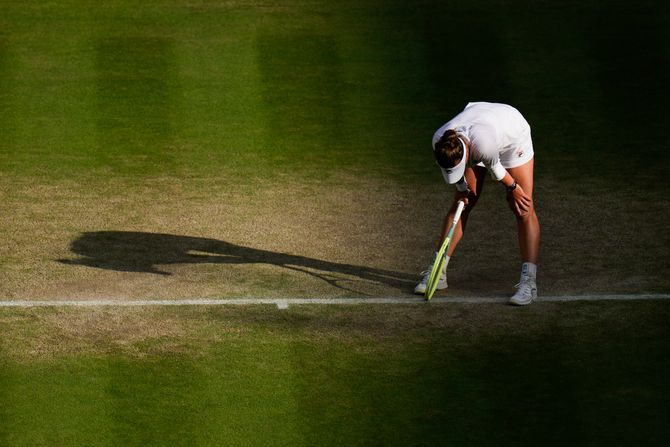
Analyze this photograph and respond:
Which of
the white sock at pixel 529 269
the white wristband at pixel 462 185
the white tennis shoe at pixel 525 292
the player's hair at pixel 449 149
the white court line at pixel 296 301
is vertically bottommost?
the white court line at pixel 296 301

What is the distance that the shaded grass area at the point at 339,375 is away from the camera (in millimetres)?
8062

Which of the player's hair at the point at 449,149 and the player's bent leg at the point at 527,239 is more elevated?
the player's hair at the point at 449,149

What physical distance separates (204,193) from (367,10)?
25.7ft

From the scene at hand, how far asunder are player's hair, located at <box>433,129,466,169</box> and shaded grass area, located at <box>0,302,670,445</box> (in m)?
1.20

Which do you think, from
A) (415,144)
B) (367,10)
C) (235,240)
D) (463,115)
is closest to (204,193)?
(235,240)

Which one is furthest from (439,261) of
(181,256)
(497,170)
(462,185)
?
(181,256)

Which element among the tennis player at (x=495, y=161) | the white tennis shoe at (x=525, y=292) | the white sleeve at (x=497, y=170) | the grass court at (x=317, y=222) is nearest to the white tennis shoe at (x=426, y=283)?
the tennis player at (x=495, y=161)

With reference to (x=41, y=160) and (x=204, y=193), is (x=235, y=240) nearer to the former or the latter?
(x=204, y=193)

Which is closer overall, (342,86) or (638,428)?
Result: (638,428)

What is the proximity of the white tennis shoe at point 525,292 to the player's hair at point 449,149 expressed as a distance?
1.22 meters

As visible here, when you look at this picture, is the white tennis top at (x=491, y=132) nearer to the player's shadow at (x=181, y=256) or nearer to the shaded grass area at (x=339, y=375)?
the shaded grass area at (x=339, y=375)

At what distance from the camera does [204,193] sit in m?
13.5

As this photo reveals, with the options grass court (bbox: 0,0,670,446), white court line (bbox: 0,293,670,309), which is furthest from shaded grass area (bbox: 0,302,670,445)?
white court line (bbox: 0,293,670,309)

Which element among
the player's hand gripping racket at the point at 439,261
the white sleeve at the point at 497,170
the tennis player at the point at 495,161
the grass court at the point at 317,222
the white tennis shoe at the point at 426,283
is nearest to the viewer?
the grass court at the point at 317,222
